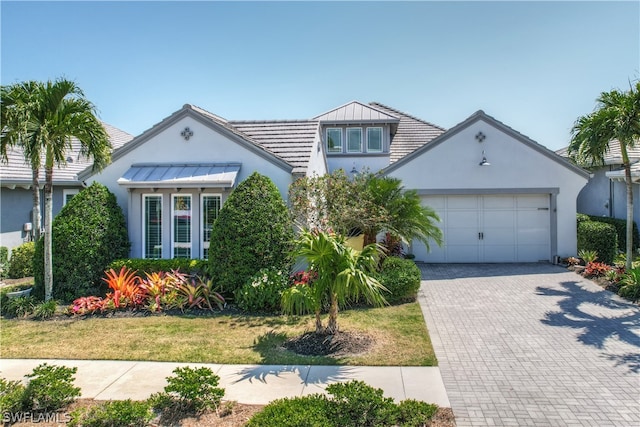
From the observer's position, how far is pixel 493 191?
52.3ft

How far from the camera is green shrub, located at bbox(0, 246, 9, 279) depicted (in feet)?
48.4

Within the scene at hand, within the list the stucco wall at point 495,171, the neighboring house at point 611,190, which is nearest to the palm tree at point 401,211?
the stucco wall at point 495,171

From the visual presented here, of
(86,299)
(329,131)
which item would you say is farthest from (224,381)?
(329,131)

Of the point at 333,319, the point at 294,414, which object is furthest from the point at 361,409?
the point at 333,319

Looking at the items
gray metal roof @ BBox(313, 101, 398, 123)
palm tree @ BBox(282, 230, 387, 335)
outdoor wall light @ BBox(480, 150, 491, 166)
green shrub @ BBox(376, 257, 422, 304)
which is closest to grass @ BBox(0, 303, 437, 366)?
green shrub @ BBox(376, 257, 422, 304)

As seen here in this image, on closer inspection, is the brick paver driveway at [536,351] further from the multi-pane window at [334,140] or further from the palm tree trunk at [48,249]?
the multi-pane window at [334,140]

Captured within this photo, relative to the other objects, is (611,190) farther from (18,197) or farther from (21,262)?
(18,197)

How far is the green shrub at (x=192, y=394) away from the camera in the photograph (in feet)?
18.2

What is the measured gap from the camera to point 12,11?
33.5 ft

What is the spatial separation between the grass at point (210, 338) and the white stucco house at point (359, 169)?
3.56m

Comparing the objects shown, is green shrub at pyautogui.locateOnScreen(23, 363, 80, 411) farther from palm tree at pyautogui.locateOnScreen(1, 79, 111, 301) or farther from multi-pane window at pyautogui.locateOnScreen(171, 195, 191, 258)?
multi-pane window at pyautogui.locateOnScreen(171, 195, 191, 258)

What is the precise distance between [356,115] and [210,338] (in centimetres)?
1605

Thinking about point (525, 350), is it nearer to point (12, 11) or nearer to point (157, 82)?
point (157, 82)

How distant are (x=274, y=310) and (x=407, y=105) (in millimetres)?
18054
